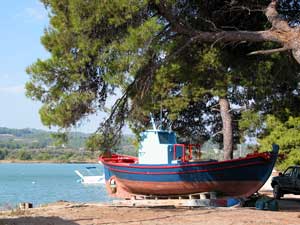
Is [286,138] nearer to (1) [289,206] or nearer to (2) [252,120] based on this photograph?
(2) [252,120]

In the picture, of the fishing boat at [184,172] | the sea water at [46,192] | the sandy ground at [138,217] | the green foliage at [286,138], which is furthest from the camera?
the sea water at [46,192]

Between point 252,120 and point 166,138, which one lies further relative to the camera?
point 252,120

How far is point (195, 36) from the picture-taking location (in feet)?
46.0

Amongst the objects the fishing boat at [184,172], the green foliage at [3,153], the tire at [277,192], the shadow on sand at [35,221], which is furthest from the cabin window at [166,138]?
the green foliage at [3,153]

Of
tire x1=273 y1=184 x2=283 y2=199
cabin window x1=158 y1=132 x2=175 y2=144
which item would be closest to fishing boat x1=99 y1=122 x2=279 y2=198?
cabin window x1=158 y1=132 x2=175 y2=144

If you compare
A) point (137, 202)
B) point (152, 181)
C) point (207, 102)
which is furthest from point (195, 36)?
point (207, 102)

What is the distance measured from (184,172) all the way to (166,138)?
217cm

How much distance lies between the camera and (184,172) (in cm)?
2006

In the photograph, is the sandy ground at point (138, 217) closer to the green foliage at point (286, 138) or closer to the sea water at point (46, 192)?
the sea water at point (46, 192)

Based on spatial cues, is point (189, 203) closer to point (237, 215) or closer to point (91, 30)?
point (237, 215)

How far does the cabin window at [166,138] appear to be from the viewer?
21.6 m

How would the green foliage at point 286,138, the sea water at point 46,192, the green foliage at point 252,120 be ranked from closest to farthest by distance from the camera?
the green foliage at point 286,138
the green foliage at point 252,120
the sea water at point 46,192

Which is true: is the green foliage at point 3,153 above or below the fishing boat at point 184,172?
above

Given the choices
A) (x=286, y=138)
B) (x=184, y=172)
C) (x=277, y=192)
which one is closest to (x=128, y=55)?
(x=184, y=172)
